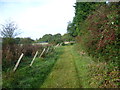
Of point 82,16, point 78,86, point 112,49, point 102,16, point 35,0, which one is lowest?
point 78,86

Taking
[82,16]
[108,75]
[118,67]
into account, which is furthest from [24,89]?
[82,16]

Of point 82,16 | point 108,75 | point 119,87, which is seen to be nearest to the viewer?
point 119,87

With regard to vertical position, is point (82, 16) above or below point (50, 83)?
above

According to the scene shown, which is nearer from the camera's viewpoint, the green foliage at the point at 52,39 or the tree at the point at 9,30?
the tree at the point at 9,30

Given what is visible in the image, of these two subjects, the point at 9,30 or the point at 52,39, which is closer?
the point at 9,30

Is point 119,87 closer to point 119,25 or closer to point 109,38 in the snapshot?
point 109,38

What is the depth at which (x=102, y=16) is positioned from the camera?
5.55m

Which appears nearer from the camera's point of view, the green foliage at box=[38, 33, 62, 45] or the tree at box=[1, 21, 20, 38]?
the tree at box=[1, 21, 20, 38]

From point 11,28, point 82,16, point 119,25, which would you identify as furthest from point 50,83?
point 11,28

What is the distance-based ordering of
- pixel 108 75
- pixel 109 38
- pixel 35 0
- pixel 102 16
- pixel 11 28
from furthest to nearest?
pixel 11 28
pixel 35 0
pixel 102 16
pixel 108 75
pixel 109 38

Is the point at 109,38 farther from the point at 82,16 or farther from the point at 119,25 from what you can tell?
the point at 82,16

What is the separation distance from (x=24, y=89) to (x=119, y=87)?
3.57 m

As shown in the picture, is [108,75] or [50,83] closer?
[108,75]

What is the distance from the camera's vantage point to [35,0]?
11016mm
